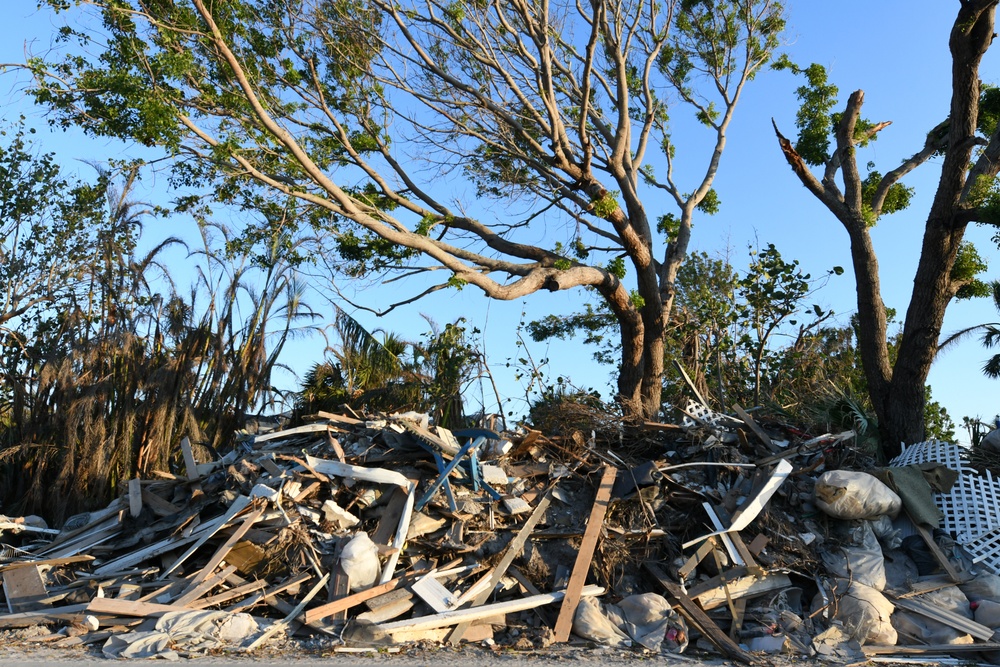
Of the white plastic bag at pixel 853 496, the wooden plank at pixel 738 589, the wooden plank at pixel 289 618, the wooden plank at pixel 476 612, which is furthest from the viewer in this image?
the white plastic bag at pixel 853 496

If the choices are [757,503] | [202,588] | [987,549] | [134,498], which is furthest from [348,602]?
[987,549]

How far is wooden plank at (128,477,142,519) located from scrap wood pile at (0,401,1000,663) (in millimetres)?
19

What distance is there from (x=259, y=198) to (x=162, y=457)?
4.11 m

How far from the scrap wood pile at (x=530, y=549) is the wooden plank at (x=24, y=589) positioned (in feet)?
0.06

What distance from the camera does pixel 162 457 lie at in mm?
10781

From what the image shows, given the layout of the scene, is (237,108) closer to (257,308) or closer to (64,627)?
(257,308)

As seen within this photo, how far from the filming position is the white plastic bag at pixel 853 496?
25.8ft

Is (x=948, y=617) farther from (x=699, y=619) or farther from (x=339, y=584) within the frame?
(x=339, y=584)

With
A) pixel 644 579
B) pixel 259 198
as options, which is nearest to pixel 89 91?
pixel 259 198

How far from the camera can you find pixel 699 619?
6.96m

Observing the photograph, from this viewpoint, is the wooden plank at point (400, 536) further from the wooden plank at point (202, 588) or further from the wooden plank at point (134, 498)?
the wooden plank at point (134, 498)

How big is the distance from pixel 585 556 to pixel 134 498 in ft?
15.9

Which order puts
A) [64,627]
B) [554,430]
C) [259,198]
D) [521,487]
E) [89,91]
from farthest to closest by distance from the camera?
[259,198]
[89,91]
[554,430]
[521,487]
[64,627]

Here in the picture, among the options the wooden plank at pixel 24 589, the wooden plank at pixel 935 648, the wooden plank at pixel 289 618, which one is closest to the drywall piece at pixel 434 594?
the wooden plank at pixel 289 618
